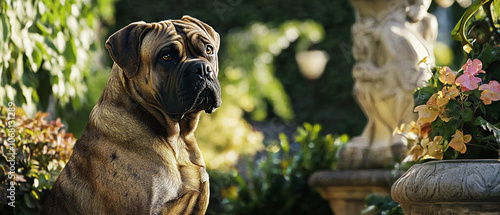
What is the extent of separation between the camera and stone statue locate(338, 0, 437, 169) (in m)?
5.16

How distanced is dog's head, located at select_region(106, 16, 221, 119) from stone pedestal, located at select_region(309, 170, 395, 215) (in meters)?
2.58

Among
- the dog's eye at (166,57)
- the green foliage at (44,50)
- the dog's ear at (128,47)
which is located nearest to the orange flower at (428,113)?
the dog's eye at (166,57)

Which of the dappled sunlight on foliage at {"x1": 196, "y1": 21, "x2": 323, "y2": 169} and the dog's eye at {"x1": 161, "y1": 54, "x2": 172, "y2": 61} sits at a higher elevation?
the dog's eye at {"x1": 161, "y1": 54, "x2": 172, "y2": 61}

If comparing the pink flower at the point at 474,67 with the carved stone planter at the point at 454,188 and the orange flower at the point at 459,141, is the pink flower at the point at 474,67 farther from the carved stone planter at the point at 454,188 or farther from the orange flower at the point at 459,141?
the carved stone planter at the point at 454,188

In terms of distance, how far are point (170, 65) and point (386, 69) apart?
2967 mm

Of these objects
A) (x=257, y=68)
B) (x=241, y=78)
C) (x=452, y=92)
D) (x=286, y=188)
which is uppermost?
(x=452, y=92)

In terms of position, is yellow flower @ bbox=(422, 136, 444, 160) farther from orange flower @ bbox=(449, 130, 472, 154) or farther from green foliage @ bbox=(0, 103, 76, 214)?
green foliage @ bbox=(0, 103, 76, 214)

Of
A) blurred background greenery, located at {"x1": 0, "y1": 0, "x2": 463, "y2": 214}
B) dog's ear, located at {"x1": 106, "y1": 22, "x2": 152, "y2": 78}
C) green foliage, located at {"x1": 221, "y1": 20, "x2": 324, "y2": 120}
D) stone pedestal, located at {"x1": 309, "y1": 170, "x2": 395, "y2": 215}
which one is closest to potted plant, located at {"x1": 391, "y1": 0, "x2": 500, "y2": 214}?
dog's ear, located at {"x1": 106, "y1": 22, "x2": 152, "y2": 78}

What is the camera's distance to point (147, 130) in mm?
2727

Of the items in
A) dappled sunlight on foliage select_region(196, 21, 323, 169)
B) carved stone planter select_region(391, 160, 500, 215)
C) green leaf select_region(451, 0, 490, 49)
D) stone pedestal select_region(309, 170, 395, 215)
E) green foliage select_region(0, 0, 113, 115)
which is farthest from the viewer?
dappled sunlight on foliage select_region(196, 21, 323, 169)

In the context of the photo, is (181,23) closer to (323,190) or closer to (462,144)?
(462,144)

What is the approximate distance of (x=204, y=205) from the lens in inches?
108

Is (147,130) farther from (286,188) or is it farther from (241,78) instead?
(241,78)

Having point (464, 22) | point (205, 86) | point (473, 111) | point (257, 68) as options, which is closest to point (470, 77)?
point (473, 111)
